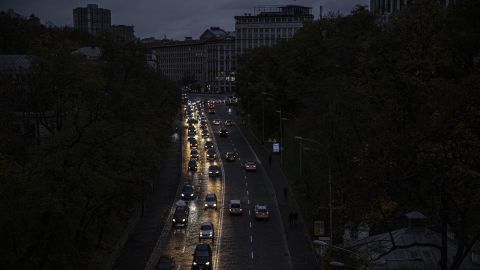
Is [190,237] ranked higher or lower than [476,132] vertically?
lower

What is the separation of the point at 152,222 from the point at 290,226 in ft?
31.4

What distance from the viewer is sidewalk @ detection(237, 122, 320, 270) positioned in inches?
1412

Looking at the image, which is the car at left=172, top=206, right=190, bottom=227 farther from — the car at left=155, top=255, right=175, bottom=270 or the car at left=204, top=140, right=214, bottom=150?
the car at left=204, top=140, right=214, bottom=150

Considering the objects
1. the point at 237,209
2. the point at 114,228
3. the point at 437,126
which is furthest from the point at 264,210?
the point at 437,126

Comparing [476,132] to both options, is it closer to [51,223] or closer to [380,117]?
[380,117]

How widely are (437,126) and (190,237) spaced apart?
2412 cm

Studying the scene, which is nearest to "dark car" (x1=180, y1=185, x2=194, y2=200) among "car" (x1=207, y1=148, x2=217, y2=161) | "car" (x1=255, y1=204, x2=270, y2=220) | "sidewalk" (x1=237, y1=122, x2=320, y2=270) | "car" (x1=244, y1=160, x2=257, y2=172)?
"sidewalk" (x1=237, y1=122, x2=320, y2=270)

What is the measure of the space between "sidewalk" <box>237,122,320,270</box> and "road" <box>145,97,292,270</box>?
1.49 ft

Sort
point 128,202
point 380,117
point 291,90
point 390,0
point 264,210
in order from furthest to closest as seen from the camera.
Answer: point 390,0
point 291,90
point 264,210
point 128,202
point 380,117

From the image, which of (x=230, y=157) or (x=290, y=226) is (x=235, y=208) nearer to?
(x=290, y=226)

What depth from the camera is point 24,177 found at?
27062mm

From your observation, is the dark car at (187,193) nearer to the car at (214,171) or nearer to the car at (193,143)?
the car at (214,171)

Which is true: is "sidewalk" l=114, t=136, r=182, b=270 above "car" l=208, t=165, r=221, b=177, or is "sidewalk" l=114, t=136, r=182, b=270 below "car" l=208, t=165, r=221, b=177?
below

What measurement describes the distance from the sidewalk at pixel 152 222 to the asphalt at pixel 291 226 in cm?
843
